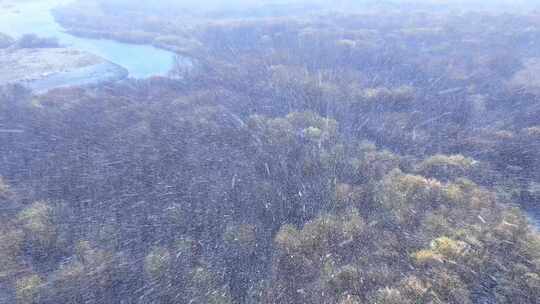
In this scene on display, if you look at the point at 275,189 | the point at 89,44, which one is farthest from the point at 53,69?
the point at 275,189

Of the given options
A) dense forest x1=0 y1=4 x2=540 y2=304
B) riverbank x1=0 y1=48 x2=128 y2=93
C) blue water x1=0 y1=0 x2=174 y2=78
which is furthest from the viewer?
blue water x1=0 y1=0 x2=174 y2=78

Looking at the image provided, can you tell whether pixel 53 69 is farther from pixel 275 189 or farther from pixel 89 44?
pixel 275 189

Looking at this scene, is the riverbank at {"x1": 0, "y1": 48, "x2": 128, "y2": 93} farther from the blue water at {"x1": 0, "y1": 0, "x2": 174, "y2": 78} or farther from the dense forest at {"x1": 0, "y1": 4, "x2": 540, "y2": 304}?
the dense forest at {"x1": 0, "y1": 4, "x2": 540, "y2": 304}

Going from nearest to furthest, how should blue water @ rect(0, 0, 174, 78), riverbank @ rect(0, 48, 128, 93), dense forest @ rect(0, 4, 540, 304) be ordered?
dense forest @ rect(0, 4, 540, 304)
riverbank @ rect(0, 48, 128, 93)
blue water @ rect(0, 0, 174, 78)

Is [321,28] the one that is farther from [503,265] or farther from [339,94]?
[503,265]

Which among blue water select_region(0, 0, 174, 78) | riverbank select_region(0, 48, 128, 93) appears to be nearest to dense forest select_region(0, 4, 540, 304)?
riverbank select_region(0, 48, 128, 93)

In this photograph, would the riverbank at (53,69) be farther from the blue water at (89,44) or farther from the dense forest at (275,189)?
the dense forest at (275,189)
